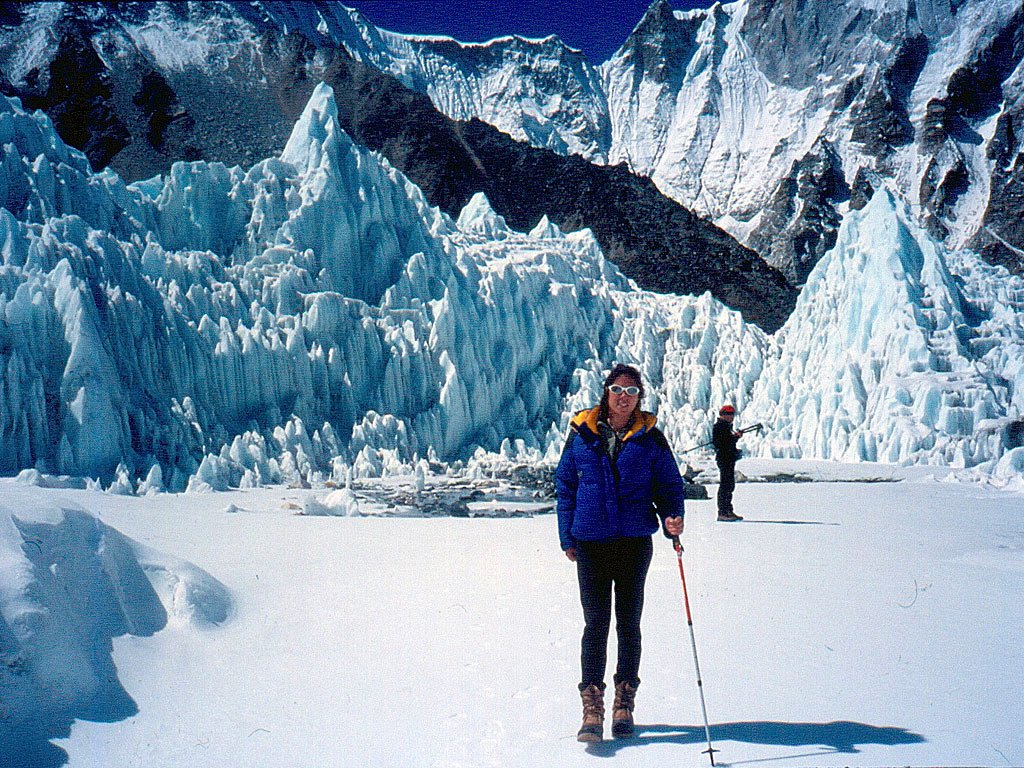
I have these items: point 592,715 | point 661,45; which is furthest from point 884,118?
point 592,715

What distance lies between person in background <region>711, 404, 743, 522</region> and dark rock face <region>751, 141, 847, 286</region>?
295 ft

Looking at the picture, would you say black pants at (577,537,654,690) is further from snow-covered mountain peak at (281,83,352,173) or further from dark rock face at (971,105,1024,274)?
dark rock face at (971,105,1024,274)

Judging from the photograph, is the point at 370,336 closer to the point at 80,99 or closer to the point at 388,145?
the point at 388,145

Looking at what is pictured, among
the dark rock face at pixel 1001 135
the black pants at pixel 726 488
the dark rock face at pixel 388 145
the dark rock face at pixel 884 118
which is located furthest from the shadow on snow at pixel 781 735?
the dark rock face at pixel 884 118

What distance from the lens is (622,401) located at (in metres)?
3.80

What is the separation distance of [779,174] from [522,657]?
391ft

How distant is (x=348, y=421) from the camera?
24.3 metres

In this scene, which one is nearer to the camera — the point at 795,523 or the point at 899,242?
the point at 795,523

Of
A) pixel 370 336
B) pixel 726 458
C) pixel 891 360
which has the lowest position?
pixel 726 458

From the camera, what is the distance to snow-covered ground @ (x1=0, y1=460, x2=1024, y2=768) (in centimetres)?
354

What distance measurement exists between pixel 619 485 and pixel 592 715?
3.47 feet

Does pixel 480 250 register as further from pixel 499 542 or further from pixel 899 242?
pixel 499 542

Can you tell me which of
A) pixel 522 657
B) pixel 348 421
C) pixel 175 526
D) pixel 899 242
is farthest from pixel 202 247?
pixel 899 242

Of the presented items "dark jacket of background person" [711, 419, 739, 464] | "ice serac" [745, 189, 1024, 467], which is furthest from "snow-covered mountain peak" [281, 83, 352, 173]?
"dark jacket of background person" [711, 419, 739, 464]
